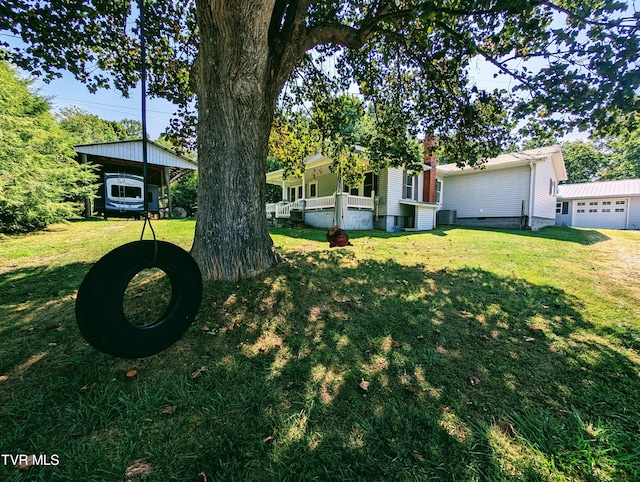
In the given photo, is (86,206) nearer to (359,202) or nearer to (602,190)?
(359,202)

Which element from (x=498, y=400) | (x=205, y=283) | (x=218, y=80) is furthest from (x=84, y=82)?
(x=498, y=400)

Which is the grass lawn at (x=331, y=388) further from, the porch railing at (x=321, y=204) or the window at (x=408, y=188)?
the window at (x=408, y=188)

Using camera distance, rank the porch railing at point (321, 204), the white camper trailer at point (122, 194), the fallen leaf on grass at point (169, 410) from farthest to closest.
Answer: the white camper trailer at point (122, 194) < the porch railing at point (321, 204) < the fallen leaf on grass at point (169, 410)

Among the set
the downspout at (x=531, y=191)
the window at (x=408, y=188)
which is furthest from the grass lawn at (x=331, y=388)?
the downspout at (x=531, y=191)

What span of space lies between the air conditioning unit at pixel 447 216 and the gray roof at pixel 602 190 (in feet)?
39.8

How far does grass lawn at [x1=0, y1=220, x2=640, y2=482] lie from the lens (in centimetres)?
162

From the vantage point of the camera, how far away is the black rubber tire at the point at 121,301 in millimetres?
1730

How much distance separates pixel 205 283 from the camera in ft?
12.0

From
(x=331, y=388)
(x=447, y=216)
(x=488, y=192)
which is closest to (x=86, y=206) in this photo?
(x=331, y=388)

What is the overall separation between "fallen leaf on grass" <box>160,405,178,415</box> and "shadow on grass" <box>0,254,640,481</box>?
4cm

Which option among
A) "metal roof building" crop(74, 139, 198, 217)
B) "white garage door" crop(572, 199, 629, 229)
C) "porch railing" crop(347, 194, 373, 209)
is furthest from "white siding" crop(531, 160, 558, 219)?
"metal roof building" crop(74, 139, 198, 217)

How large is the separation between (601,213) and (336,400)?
30535 millimetres

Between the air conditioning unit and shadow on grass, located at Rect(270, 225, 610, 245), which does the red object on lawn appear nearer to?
shadow on grass, located at Rect(270, 225, 610, 245)

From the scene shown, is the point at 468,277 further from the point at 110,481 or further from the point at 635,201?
the point at 635,201
